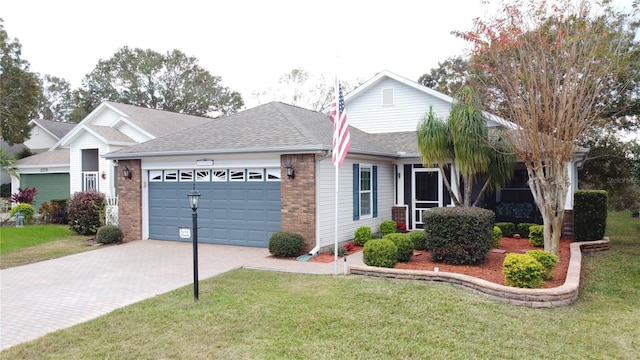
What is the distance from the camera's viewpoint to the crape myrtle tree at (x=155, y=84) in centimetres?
4378

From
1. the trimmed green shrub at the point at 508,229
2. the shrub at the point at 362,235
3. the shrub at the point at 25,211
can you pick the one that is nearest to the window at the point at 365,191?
the shrub at the point at 362,235

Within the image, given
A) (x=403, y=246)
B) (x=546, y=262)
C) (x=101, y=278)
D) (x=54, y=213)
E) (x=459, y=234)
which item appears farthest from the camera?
(x=54, y=213)

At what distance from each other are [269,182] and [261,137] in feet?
4.22

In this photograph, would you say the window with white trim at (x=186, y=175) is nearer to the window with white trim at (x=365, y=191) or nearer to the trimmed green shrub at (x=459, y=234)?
the window with white trim at (x=365, y=191)

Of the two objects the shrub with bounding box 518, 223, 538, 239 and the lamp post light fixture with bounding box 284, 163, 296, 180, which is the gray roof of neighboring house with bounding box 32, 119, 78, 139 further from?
the shrub with bounding box 518, 223, 538, 239

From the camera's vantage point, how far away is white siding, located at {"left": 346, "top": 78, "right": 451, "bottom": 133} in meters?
16.7

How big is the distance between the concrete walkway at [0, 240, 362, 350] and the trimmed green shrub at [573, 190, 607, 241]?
6.25 m

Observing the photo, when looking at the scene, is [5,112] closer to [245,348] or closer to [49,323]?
[49,323]

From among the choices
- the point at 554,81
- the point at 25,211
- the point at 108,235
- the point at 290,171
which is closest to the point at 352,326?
the point at 290,171

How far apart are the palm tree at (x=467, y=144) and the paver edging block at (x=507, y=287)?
11.5 feet

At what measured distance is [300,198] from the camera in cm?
1102

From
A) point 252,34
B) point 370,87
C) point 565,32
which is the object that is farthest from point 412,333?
point 252,34

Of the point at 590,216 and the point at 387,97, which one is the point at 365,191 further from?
the point at 590,216

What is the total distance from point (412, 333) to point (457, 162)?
7.35 meters
